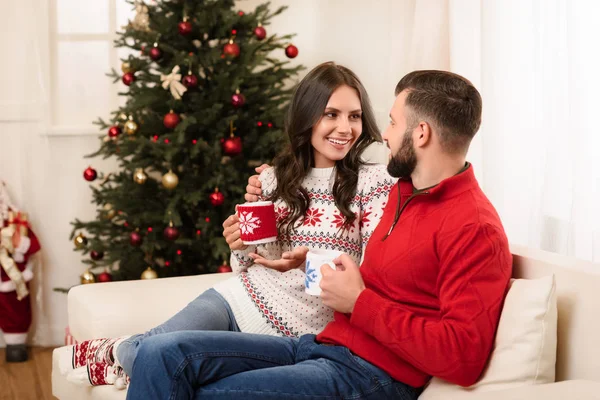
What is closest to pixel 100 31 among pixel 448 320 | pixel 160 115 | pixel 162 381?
pixel 160 115

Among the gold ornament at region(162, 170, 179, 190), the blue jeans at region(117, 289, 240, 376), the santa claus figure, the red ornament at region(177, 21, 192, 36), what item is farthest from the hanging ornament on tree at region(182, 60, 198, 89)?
the blue jeans at region(117, 289, 240, 376)

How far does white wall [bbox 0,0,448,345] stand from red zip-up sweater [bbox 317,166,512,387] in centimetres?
212

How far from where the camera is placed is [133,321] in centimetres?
244

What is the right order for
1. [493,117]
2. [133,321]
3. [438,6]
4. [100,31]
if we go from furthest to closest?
[100,31] < [438,6] < [493,117] < [133,321]

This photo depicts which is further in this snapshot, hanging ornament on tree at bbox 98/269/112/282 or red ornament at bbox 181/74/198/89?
hanging ornament on tree at bbox 98/269/112/282

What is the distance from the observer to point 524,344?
1.56 meters

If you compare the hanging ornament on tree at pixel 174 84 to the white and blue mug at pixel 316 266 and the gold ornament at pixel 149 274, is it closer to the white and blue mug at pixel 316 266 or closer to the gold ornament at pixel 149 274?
the gold ornament at pixel 149 274

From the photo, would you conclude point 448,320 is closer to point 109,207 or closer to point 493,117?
point 493,117

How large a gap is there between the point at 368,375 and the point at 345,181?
716 millimetres

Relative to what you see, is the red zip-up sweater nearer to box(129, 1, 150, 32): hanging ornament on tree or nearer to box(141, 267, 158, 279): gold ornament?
box(141, 267, 158, 279): gold ornament

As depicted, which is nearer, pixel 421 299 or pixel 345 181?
pixel 421 299

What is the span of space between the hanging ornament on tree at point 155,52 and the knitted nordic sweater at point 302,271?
150 cm

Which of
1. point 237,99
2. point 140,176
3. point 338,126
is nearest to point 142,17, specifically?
point 237,99

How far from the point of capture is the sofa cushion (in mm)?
1552
